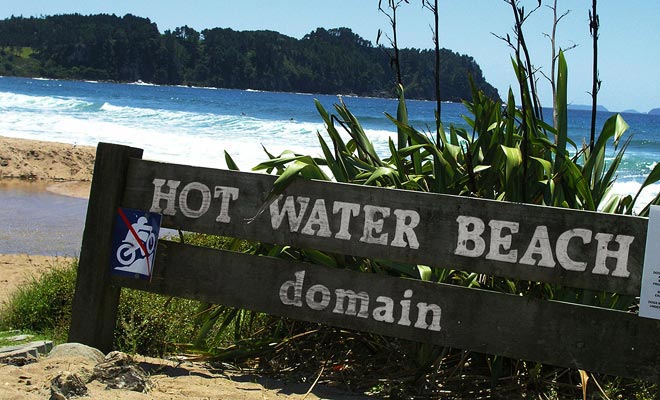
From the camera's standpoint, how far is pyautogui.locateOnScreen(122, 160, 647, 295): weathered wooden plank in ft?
12.4

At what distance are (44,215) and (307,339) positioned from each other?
28.4 feet

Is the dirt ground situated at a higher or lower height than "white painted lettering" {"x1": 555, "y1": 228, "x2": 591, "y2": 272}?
lower

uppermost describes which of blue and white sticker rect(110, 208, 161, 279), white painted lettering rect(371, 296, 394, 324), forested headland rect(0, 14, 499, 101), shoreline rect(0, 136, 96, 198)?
forested headland rect(0, 14, 499, 101)

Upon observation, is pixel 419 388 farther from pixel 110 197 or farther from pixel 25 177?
pixel 25 177

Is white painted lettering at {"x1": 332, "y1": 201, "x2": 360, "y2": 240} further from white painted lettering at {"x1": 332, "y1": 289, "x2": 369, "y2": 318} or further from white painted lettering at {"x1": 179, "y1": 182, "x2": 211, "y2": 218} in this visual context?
white painted lettering at {"x1": 179, "y1": 182, "x2": 211, "y2": 218}

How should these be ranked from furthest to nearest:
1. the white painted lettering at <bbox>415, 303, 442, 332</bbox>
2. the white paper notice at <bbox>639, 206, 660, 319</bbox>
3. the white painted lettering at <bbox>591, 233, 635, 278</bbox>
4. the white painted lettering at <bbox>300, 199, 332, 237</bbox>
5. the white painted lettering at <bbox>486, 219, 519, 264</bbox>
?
the white painted lettering at <bbox>300, 199, 332, 237</bbox>
the white painted lettering at <bbox>415, 303, 442, 332</bbox>
the white painted lettering at <bbox>486, 219, 519, 264</bbox>
the white painted lettering at <bbox>591, 233, 635, 278</bbox>
the white paper notice at <bbox>639, 206, 660, 319</bbox>

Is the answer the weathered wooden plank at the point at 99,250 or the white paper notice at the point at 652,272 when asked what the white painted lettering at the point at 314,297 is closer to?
the weathered wooden plank at the point at 99,250

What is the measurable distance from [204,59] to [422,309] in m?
131

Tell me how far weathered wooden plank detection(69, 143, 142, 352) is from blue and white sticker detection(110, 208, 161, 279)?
1.7 inches

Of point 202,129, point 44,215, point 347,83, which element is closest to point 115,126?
point 202,129

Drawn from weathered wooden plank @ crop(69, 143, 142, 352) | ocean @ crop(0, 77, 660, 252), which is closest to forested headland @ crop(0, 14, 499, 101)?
ocean @ crop(0, 77, 660, 252)

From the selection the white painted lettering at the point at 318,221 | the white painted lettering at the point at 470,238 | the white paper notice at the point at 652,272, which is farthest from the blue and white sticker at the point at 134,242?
the white paper notice at the point at 652,272

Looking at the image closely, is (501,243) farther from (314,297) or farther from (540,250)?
(314,297)

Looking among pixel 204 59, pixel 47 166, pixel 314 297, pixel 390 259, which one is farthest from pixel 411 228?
pixel 204 59
